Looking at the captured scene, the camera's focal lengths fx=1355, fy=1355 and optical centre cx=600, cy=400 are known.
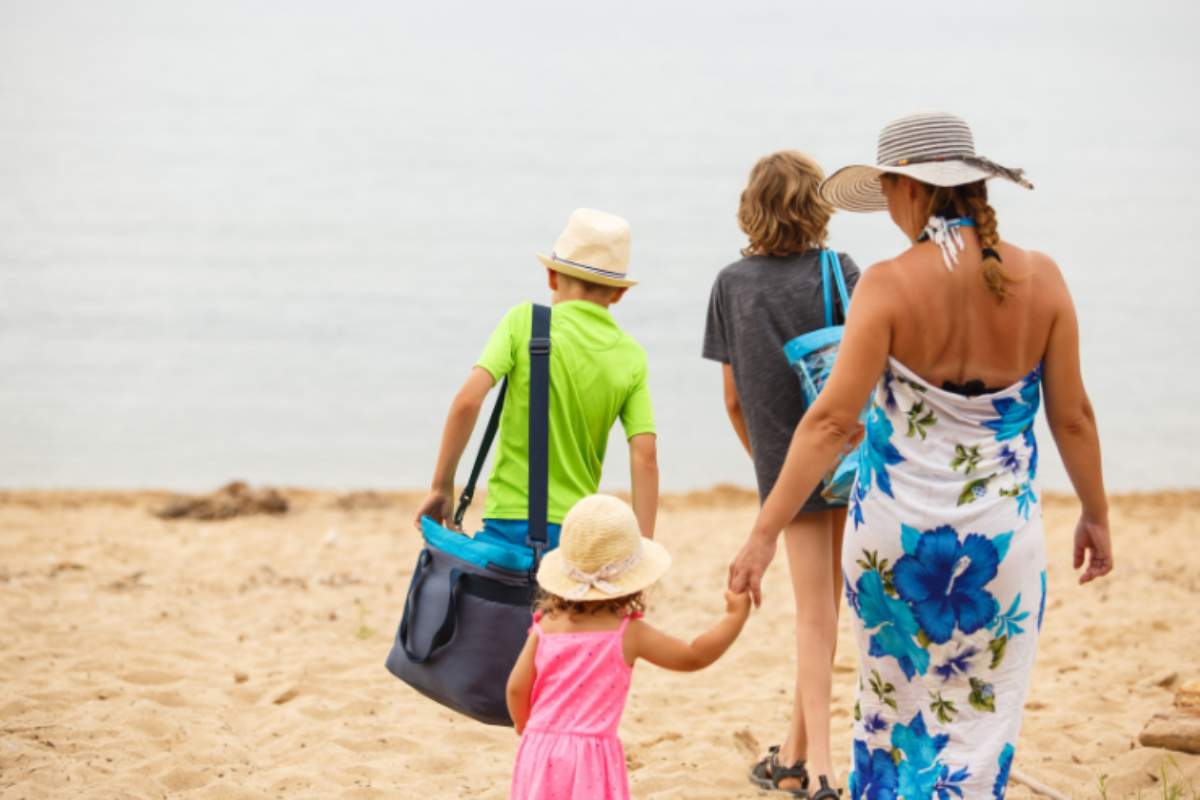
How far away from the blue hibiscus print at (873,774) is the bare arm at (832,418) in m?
0.45

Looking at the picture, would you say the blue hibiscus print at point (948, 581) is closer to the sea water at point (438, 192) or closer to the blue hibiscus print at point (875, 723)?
the blue hibiscus print at point (875, 723)

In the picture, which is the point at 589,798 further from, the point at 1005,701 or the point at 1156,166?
the point at 1156,166

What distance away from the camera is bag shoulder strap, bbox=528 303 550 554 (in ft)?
11.8

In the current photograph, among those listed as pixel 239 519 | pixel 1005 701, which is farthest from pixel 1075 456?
pixel 239 519

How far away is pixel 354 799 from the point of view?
445 cm

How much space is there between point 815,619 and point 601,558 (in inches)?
55.4

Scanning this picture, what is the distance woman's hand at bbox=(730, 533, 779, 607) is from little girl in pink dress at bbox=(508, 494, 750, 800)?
3 centimetres

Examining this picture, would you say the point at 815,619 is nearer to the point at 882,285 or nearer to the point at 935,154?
the point at 882,285

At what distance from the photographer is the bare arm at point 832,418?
9.45 feet

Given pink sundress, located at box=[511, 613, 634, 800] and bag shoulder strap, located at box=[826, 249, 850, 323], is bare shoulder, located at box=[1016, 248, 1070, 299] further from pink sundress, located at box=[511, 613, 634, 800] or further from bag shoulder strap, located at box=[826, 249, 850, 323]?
pink sundress, located at box=[511, 613, 634, 800]

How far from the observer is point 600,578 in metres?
3.03

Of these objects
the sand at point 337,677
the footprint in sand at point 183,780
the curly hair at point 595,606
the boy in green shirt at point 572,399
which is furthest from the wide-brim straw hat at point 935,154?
the footprint in sand at point 183,780

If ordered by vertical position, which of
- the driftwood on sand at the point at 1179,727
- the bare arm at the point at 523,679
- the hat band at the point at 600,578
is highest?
the hat band at the point at 600,578

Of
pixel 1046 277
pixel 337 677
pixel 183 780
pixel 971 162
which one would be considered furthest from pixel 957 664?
pixel 337 677
